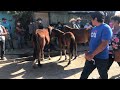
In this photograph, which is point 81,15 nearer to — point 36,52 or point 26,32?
point 26,32

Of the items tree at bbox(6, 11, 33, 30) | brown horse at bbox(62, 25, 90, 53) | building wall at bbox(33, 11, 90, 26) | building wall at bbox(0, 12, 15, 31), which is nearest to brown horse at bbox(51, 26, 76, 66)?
brown horse at bbox(62, 25, 90, 53)

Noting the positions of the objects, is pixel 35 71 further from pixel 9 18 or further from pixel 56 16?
pixel 56 16

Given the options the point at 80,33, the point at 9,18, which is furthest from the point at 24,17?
the point at 80,33

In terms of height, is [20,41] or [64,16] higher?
[64,16]

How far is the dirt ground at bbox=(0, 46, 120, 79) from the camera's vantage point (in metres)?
6.62

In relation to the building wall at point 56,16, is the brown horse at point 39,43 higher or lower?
lower

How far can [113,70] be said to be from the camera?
709 centimetres

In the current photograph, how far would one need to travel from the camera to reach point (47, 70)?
7.40m

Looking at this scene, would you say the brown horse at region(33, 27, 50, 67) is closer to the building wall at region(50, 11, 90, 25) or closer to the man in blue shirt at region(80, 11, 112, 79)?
the man in blue shirt at region(80, 11, 112, 79)

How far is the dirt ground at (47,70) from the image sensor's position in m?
6.62

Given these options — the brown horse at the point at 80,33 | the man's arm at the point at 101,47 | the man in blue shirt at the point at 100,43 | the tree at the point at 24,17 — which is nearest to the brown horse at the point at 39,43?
the brown horse at the point at 80,33

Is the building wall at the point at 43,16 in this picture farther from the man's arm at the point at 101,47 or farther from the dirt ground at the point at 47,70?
the man's arm at the point at 101,47
